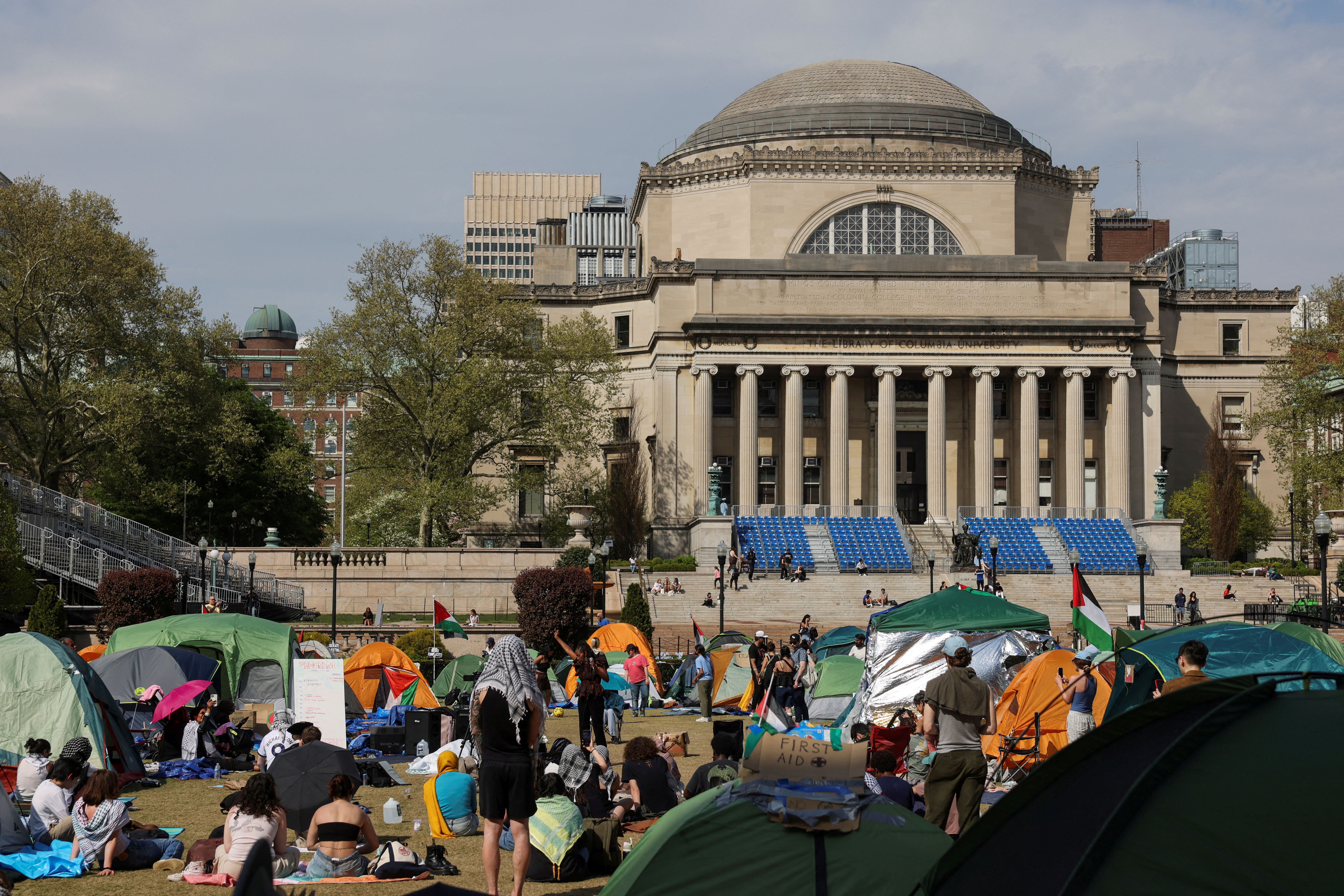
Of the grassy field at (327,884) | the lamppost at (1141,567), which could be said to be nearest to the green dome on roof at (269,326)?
the lamppost at (1141,567)

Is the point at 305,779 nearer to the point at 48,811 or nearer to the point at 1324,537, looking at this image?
the point at 48,811

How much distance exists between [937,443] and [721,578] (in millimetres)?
23381

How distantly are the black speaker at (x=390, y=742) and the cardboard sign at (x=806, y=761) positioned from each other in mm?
13400

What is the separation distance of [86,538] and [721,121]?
4349cm

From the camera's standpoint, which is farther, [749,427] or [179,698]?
[749,427]

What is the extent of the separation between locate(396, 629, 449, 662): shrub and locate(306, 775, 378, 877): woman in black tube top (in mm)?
23631

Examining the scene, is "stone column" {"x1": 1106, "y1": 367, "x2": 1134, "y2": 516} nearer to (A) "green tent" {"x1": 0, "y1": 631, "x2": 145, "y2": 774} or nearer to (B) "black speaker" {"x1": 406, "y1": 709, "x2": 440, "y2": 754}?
(B) "black speaker" {"x1": 406, "y1": 709, "x2": 440, "y2": 754}

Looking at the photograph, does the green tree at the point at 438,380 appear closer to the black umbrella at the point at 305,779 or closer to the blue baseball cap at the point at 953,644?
the blue baseball cap at the point at 953,644

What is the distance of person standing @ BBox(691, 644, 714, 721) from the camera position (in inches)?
1046

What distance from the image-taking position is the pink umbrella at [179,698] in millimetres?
19344

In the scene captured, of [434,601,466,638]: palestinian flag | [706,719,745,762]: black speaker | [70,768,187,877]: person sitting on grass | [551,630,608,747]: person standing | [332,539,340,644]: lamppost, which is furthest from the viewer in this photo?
[332,539,340,644]: lamppost

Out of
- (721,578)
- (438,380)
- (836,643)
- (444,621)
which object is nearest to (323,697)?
(444,621)

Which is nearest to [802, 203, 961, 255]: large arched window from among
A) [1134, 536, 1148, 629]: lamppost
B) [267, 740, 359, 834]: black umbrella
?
[1134, 536, 1148, 629]: lamppost

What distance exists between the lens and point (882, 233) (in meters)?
68.6
